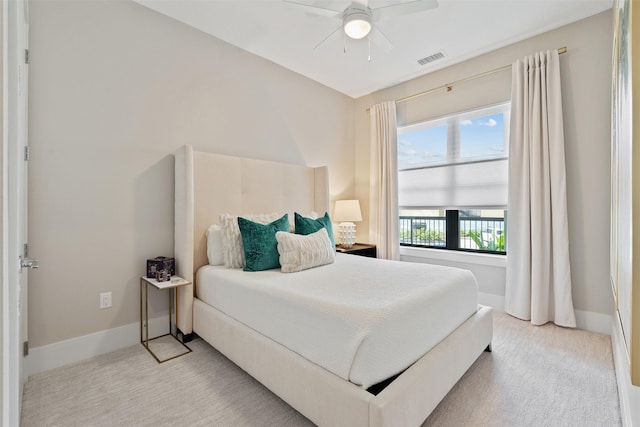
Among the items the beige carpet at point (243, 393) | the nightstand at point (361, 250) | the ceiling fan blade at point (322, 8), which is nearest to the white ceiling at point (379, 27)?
the ceiling fan blade at point (322, 8)

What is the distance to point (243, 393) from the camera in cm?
184

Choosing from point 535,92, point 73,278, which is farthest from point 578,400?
point 73,278

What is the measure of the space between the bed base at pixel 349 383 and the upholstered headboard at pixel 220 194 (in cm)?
73

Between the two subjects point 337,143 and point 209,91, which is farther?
point 337,143

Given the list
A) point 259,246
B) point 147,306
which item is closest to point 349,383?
point 259,246

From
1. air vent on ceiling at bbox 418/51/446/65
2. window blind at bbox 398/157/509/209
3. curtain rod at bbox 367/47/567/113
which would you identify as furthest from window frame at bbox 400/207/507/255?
air vent on ceiling at bbox 418/51/446/65

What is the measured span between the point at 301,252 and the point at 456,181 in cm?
228

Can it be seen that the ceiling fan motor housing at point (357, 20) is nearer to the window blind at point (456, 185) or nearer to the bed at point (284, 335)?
the bed at point (284, 335)

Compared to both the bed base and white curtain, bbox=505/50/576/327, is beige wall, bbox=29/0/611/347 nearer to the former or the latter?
white curtain, bbox=505/50/576/327

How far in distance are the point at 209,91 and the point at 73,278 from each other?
1.98 meters

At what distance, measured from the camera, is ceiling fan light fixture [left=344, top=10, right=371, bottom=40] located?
86.9 inches

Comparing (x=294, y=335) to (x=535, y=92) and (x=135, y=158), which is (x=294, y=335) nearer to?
(x=135, y=158)

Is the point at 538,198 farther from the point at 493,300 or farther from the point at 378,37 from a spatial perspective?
the point at 378,37

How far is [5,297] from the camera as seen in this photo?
0.81 m
